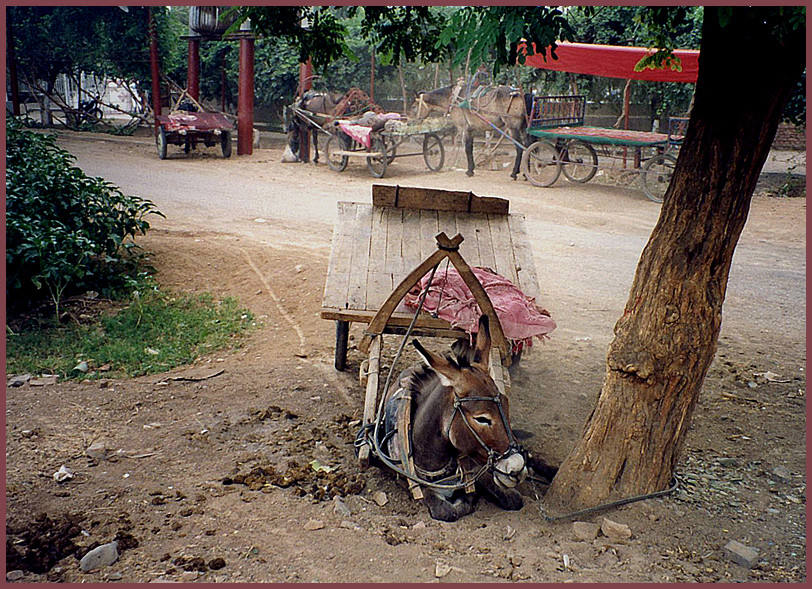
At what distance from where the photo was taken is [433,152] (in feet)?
49.0

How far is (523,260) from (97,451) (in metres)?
3.04

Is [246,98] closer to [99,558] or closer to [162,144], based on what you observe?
[162,144]

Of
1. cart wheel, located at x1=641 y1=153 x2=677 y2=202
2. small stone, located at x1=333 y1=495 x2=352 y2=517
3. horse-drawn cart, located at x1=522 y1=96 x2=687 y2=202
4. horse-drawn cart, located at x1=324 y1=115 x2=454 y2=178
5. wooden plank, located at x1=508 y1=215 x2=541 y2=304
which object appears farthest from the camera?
horse-drawn cart, located at x1=324 y1=115 x2=454 y2=178

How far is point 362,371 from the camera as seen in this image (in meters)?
4.51

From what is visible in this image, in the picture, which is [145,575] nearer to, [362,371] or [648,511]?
[362,371]

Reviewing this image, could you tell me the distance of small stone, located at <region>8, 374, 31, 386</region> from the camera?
475cm

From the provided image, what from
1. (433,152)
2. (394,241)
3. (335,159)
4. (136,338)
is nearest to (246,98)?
(335,159)

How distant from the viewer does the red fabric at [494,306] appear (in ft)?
13.0

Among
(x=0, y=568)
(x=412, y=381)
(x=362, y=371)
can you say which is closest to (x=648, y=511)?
(x=412, y=381)

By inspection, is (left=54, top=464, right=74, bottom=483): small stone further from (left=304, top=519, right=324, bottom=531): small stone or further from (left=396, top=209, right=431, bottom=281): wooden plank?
(left=396, top=209, right=431, bottom=281): wooden plank

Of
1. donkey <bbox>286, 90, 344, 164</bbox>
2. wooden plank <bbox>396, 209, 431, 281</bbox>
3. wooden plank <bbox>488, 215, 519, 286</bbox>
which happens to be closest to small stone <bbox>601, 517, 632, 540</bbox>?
wooden plank <bbox>488, 215, 519, 286</bbox>

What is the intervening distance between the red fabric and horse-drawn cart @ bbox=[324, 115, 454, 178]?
32.0ft

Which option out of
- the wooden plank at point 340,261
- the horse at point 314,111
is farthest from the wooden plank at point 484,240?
the horse at point 314,111

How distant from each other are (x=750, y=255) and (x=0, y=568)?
871 centimetres
